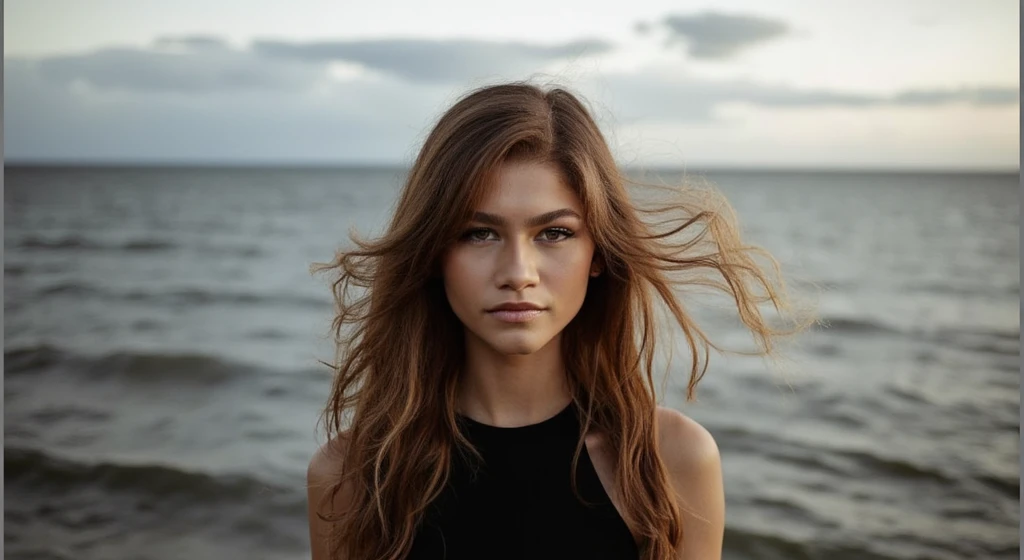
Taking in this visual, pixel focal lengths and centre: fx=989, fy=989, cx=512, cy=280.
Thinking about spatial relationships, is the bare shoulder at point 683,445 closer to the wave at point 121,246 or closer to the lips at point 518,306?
the lips at point 518,306

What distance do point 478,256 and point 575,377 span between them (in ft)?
1.49

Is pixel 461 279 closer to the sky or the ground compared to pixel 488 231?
closer to the ground

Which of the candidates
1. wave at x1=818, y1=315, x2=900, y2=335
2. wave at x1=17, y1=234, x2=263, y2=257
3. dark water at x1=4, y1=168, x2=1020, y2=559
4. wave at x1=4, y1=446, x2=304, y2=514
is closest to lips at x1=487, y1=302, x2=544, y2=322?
dark water at x1=4, y1=168, x2=1020, y2=559

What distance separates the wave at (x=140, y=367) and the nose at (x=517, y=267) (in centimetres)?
796

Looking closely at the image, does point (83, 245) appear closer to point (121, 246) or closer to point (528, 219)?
point (121, 246)

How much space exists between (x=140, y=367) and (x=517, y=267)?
344 inches

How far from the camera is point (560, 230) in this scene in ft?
7.09

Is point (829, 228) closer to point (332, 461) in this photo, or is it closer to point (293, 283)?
point (293, 283)

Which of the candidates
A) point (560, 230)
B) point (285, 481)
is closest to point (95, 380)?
point (285, 481)

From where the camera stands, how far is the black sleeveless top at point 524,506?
227 centimetres

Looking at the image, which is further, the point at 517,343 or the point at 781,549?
the point at 781,549

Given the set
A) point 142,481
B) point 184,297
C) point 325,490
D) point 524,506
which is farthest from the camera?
point 184,297

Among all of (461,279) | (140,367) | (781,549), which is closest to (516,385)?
(461,279)

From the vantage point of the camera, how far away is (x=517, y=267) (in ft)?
6.78
